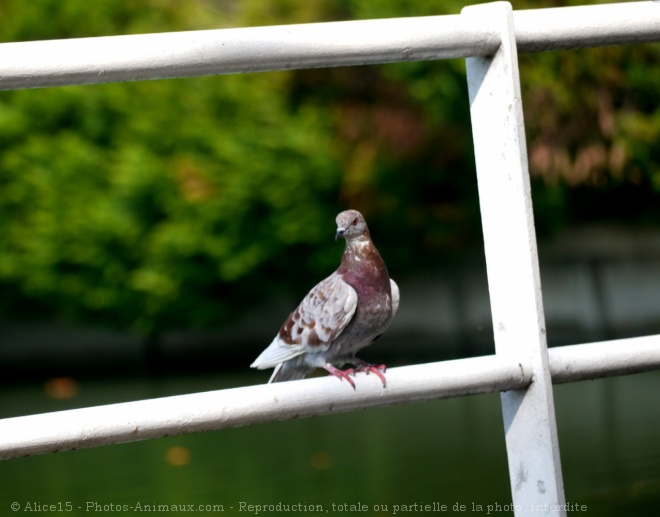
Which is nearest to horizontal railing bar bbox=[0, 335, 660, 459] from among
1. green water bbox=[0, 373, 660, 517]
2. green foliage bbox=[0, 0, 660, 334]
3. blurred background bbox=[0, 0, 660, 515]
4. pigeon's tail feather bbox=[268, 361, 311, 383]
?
pigeon's tail feather bbox=[268, 361, 311, 383]

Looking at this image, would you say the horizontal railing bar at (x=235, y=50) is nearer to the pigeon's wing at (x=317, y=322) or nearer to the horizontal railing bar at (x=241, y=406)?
the horizontal railing bar at (x=241, y=406)

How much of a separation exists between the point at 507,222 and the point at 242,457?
3.13 m

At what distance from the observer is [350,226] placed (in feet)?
4.58

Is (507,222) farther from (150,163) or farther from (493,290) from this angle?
Answer: (150,163)

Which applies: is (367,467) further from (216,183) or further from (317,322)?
(216,183)

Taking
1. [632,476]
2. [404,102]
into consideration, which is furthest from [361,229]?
[404,102]

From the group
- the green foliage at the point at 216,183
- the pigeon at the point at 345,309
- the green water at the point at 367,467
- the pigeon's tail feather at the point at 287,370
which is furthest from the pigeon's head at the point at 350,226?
the green foliage at the point at 216,183

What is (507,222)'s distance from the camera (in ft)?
3.08

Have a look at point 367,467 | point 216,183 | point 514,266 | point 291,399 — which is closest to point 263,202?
point 216,183

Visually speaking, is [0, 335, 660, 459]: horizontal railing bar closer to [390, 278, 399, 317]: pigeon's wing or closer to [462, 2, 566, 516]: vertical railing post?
[462, 2, 566, 516]: vertical railing post

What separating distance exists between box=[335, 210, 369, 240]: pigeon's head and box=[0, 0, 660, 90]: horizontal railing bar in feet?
1.60

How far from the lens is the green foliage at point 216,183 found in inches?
274

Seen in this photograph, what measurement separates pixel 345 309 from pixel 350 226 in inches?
5.1

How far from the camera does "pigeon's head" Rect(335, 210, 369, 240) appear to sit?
139 centimetres
